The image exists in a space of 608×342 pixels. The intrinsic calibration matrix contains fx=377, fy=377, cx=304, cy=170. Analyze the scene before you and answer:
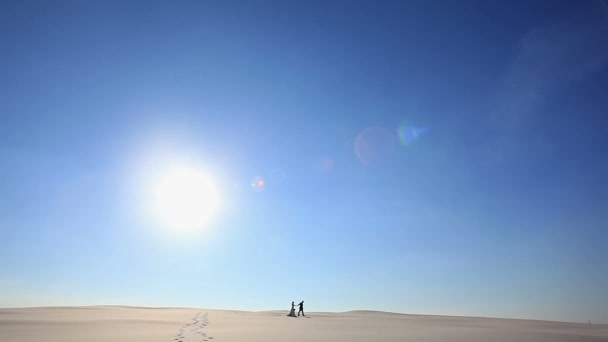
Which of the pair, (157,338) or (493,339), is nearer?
(157,338)

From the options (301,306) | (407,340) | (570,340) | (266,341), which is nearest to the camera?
(266,341)

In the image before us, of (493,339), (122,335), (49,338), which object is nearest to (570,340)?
(493,339)

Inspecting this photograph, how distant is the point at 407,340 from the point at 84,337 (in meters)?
12.5

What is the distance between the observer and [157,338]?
14062 mm

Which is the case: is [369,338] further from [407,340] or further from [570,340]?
[570,340]

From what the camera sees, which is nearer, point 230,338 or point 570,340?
point 230,338

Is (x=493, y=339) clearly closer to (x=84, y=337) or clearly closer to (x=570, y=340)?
(x=570, y=340)

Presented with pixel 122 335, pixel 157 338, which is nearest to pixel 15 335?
pixel 122 335

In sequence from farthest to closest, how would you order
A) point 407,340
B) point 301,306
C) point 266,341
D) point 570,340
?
point 301,306 → point 570,340 → point 407,340 → point 266,341

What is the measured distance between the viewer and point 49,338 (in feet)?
46.8

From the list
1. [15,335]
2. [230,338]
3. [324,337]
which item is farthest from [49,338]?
[324,337]

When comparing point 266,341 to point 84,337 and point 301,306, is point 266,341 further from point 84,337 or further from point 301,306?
point 301,306

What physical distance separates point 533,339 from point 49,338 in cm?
1926

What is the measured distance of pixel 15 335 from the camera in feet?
49.6
